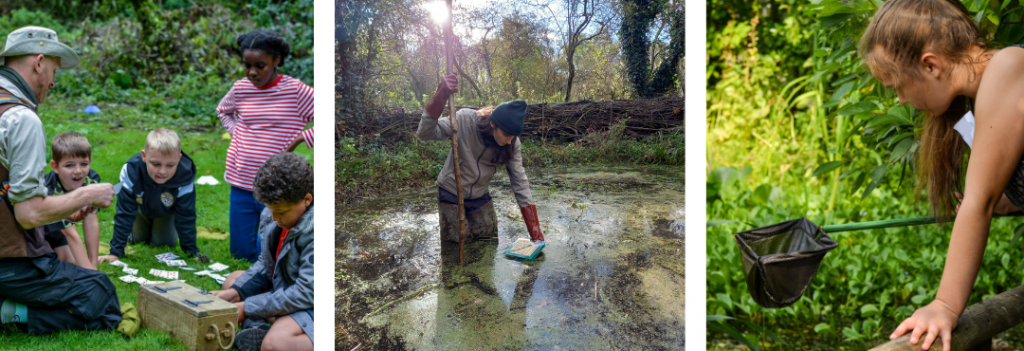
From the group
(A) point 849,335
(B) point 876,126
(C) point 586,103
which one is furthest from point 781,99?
(C) point 586,103

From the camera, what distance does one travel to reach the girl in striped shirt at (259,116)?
344 cm

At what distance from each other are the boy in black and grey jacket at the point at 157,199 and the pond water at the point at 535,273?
2191 millimetres

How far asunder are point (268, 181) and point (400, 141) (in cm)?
65

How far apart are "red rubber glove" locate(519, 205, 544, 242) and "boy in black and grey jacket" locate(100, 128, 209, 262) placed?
8.08 feet

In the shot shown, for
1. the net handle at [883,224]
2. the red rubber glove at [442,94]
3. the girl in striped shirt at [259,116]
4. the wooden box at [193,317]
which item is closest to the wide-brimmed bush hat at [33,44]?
the girl in striped shirt at [259,116]

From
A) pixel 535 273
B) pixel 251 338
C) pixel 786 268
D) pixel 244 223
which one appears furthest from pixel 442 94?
pixel 244 223

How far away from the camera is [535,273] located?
2004 mm

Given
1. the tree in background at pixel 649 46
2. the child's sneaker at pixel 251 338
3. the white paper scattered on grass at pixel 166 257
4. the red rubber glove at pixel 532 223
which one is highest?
the tree in background at pixel 649 46

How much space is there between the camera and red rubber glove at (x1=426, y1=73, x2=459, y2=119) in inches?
76.1

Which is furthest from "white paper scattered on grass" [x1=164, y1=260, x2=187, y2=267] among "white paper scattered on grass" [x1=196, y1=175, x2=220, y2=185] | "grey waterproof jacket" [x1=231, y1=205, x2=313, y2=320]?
"white paper scattered on grass" [x1=196, y1=175, x2=220, y2=185]

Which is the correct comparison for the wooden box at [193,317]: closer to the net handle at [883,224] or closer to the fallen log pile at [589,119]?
the fallen log pile at [589,119]

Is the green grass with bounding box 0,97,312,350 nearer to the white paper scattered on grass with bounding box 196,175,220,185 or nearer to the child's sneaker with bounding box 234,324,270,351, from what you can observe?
the white paper scattered on grass with bounding box 196,175,220,185

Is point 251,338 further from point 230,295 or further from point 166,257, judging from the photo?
point 166,257

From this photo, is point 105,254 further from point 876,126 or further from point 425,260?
point 876,126
